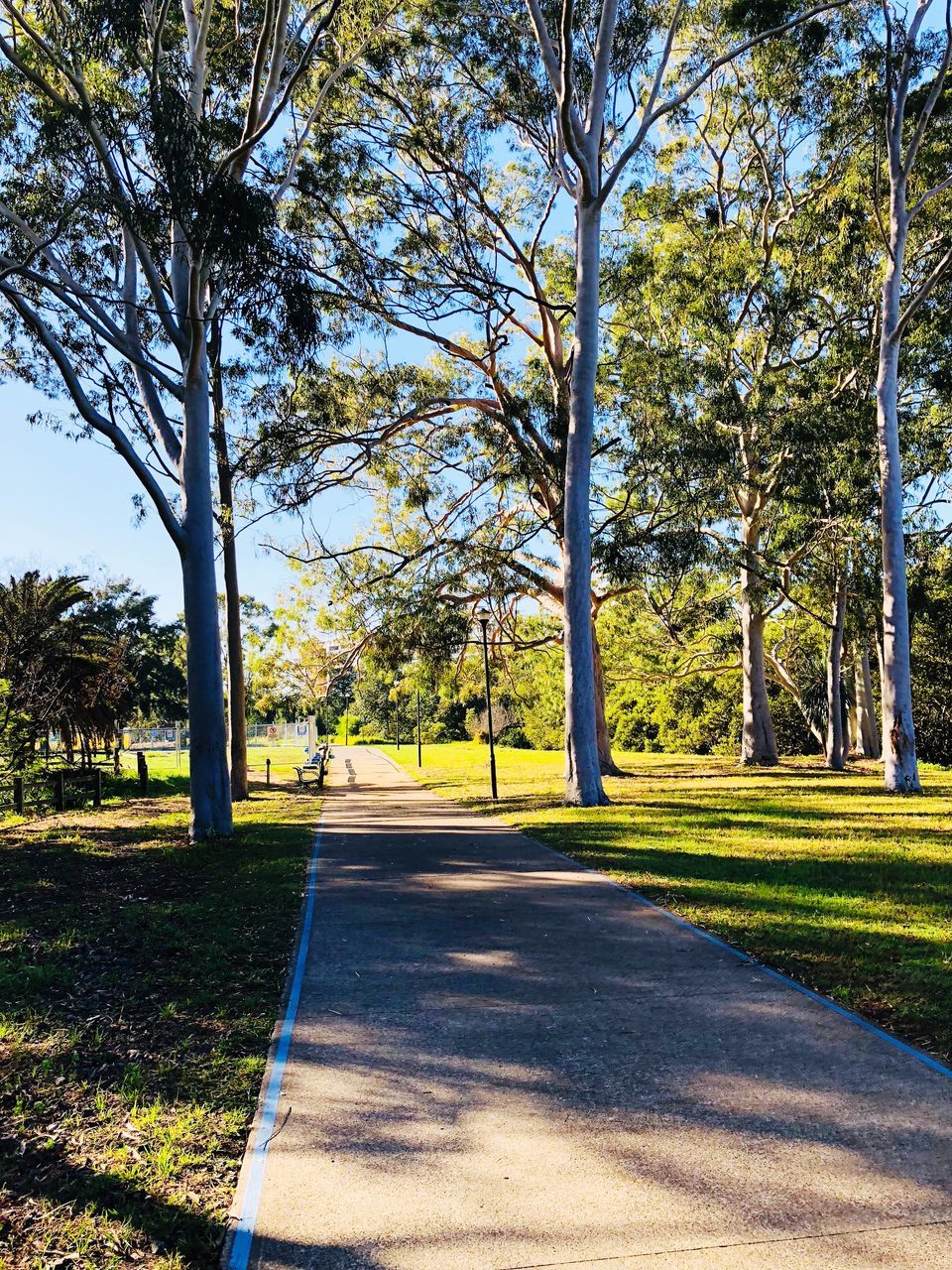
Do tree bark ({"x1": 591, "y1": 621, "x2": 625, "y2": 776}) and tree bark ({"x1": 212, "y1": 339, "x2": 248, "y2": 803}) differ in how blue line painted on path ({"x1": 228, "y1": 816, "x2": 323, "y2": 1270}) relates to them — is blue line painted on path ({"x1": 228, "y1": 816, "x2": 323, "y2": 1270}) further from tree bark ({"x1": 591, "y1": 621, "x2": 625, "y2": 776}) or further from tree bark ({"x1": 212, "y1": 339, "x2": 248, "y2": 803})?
tree bark ({"x1": 591, "y1": 621, "x2": 625, "y2": 776})

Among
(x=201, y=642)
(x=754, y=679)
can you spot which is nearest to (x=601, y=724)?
(x=754, y=679)

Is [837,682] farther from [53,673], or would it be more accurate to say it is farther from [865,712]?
[53,673]

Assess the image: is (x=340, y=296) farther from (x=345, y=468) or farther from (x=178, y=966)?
(x=178, y=966)

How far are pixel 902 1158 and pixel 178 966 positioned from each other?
14.6 ft

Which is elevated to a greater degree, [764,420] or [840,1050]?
[764,420]

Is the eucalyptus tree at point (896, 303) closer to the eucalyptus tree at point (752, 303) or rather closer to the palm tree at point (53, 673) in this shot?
the eucalyptus tree at point (752, 303)

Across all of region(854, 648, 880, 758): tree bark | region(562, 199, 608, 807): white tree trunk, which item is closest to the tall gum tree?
region(562, 199, 608, 807): white tree trunk

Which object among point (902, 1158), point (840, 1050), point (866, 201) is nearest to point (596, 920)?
point (840, 1050)

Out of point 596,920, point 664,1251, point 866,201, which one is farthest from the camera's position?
point 866,201

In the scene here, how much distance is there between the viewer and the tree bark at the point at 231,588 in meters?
18.1

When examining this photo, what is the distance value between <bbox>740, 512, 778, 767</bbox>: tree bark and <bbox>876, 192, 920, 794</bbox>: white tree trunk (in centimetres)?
647

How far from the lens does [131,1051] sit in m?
A: 4.41

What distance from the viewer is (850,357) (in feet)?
66.4

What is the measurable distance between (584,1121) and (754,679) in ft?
70.8
